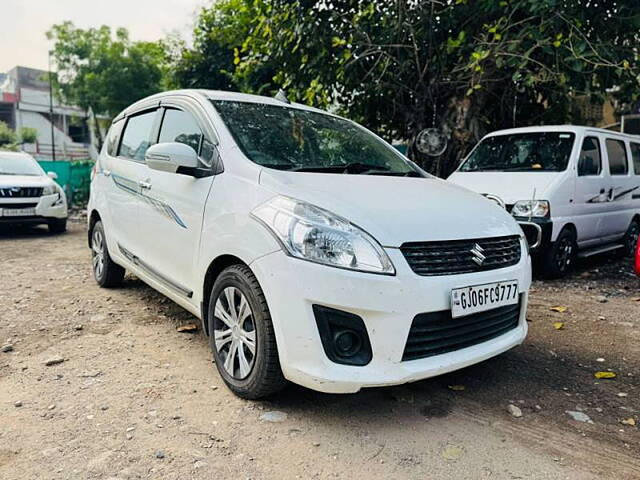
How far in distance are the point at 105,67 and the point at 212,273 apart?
947 inches

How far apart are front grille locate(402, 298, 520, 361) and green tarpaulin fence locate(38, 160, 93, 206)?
1227 cm

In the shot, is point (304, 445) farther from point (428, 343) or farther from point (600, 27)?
point (600, 27)

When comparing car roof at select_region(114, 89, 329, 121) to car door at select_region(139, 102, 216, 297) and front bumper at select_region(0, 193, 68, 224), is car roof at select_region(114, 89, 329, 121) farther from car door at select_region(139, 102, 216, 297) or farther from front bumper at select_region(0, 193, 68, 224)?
front bumper at select_region(0, 193, 68, 224)

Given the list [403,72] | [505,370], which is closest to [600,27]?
[403,72]

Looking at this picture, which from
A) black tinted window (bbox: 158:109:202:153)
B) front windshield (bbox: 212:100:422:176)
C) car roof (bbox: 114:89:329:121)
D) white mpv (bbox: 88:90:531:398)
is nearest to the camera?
white mpv (bbox: 88:90:531:398)

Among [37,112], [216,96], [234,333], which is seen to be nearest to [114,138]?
[216,96]

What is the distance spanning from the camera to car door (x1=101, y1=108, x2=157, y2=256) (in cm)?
393

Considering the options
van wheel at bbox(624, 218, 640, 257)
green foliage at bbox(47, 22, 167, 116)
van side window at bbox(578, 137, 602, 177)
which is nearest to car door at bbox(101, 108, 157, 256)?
van side window at bbox(578, 137, 602, 177)

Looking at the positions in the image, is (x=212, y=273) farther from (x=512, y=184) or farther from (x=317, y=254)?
(x=512, y=184)

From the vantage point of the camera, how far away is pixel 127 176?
410 cm

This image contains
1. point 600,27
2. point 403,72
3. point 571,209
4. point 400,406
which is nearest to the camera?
point 400,406

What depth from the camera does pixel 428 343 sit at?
95.6 inches

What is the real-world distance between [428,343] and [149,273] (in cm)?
215

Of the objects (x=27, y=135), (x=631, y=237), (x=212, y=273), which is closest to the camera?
(x=212, y=273)
